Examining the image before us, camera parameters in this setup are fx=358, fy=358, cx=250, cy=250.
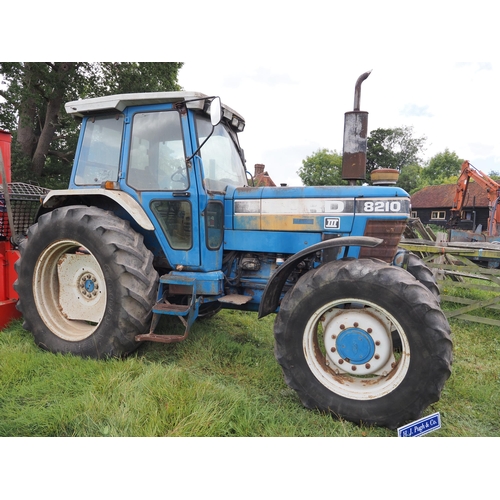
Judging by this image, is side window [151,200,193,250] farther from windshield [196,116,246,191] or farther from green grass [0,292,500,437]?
green grass [0,292,500,437]

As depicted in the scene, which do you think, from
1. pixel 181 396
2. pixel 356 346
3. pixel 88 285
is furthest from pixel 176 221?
pixel 356 346

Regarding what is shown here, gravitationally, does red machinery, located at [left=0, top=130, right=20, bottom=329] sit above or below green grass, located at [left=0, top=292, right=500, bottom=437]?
above

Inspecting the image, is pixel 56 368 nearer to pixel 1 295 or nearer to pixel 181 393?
pixel 181 393

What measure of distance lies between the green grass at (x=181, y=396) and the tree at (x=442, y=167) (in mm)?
52805

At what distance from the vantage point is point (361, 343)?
264cm

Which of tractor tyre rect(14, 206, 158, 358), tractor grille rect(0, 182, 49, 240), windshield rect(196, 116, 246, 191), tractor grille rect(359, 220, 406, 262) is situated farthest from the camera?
tractor grille rect(0, 182, 49, 240)

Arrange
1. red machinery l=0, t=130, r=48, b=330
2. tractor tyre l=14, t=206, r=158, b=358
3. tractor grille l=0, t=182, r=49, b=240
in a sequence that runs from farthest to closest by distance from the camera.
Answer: tractor grille l=0, t=182, r=49, b=240
red machinery l=0, t=130, r=48, b=330
tractor tyre l=14, t=206, r=158, b=358

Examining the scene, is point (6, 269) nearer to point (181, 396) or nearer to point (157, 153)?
point (157, 153)

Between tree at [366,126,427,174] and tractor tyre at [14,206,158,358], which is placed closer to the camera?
tractor tyre at [14,206,158,358]

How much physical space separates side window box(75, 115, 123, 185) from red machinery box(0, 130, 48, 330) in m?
0.90

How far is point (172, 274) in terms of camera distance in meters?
3.40

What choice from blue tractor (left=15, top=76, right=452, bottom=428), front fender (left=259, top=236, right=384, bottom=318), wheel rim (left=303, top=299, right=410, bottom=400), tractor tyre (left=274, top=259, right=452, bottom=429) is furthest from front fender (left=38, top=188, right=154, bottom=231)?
wheel rim (left=303, top=299, right=410, bottom=400)

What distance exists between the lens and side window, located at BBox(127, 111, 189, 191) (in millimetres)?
3355

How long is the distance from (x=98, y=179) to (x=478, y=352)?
4592 millimetres
